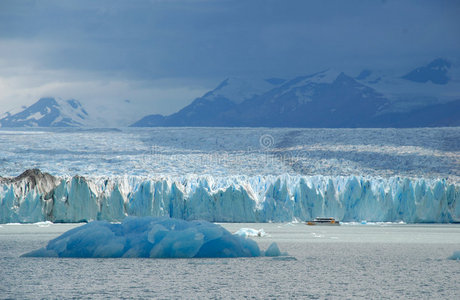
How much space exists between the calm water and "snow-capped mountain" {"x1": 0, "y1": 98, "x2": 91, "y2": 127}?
4802 inches

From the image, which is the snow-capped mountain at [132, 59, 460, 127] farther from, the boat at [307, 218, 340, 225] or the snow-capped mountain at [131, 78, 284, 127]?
the boat at [307, 218, 340, 225]

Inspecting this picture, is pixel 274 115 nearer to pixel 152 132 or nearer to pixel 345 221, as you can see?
pixel 152 132

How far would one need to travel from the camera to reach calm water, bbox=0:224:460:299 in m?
6.86

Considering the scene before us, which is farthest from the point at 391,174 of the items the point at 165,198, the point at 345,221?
the point at 165,198

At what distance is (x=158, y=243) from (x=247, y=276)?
239 cm

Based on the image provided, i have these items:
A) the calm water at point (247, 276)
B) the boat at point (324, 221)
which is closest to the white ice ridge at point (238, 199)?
the boat at point (324, 221)

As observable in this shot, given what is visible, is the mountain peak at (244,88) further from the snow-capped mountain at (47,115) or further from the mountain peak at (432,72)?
the mountain peak at (432,72)

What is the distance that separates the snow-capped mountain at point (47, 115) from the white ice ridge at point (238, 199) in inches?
4352

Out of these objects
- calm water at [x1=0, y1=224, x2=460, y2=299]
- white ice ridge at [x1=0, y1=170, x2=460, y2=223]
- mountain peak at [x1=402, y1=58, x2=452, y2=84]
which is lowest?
calm water at [x1=0, y1=224, x2=460, y2=299]

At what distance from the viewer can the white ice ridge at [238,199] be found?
2033 cm

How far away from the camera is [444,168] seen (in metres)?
26.6

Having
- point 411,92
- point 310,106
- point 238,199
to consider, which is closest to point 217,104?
point 310,106

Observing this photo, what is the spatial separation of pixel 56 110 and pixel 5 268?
501ft

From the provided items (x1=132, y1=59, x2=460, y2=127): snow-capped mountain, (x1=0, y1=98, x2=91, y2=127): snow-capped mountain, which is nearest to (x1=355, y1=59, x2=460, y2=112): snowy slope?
(x1=132, y1=59, x2=460, y2=127): snow-capped mountain
